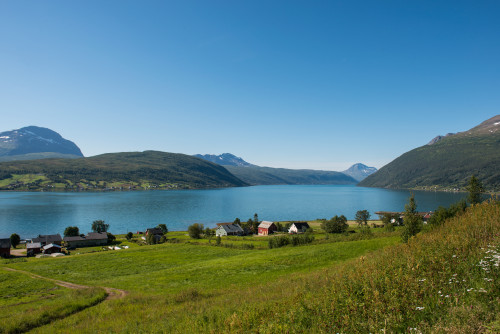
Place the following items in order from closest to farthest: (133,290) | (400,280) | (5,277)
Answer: (400,280), (133,290), (5,277)

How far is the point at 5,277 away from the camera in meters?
32.4

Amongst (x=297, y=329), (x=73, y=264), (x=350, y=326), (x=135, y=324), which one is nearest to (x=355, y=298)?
(x=350, y=326)

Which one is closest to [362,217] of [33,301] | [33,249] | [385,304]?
[33,301]

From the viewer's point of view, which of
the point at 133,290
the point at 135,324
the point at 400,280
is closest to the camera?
the point at 400,280

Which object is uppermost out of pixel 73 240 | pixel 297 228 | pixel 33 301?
pixel 33 301

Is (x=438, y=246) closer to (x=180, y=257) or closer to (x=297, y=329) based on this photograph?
(x=297, y=329)

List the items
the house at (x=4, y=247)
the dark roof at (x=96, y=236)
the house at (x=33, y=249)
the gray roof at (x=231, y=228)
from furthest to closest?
the gray roof at (x=231, y=228), the dark roof at (x=96, y=236), the house at (x=33, y=249), the house at (x=4, y=247)

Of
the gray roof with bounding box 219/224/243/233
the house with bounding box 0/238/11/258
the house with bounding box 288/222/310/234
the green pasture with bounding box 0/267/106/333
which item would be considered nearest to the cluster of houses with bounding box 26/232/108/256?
the house with bounding box 0/238/11/258

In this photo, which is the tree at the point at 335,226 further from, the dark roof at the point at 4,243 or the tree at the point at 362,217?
the dark roof at the point at 4,243

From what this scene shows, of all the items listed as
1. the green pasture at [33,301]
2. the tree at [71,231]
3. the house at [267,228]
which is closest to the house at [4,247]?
the tree at [71,231]

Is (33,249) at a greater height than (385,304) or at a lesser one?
lesser

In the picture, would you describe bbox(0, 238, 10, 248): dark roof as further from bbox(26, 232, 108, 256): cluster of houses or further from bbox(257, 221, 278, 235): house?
bbox(257, 221, 278, 235): house

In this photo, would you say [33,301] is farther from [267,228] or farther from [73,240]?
Result: [267,228]

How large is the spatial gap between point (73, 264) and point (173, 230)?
6707 cm
